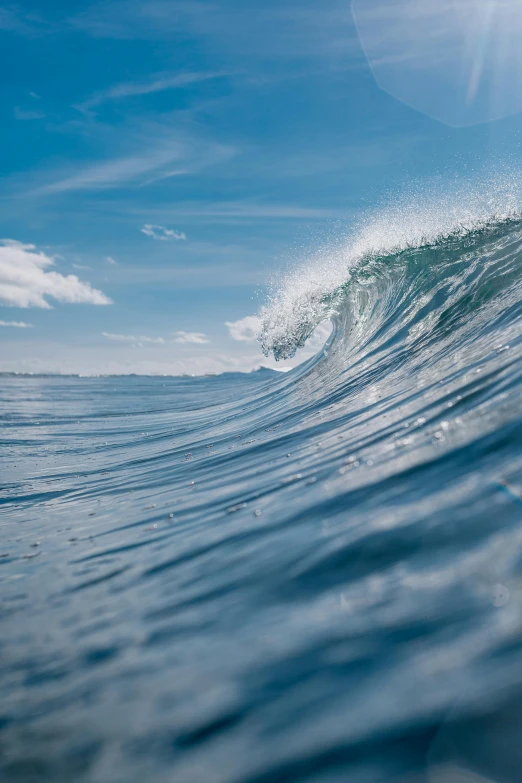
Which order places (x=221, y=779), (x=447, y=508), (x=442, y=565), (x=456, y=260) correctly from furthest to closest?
(x=456, y=260) → (x=447, y=508) → (x=442, y=565) → (x=221, y=779)

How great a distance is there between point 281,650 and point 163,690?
389 millimetres

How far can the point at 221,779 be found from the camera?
144 cm

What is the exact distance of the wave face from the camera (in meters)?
1.50

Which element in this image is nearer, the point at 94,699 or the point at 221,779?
the point at 221,779

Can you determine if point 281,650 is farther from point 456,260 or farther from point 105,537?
point 456,260

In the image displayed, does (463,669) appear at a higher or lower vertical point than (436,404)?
lower

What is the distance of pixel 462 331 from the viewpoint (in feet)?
22.9

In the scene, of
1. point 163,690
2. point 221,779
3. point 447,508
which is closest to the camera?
point 221,779

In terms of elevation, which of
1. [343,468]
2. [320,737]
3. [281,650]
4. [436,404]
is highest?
[436,404]

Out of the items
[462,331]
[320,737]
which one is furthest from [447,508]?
[462,331]

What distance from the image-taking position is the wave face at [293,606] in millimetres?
1504

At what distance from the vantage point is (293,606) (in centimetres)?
216

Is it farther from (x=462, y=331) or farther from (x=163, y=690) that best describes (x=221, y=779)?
(x=462, y=331)

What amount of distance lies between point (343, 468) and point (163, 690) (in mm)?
2051
